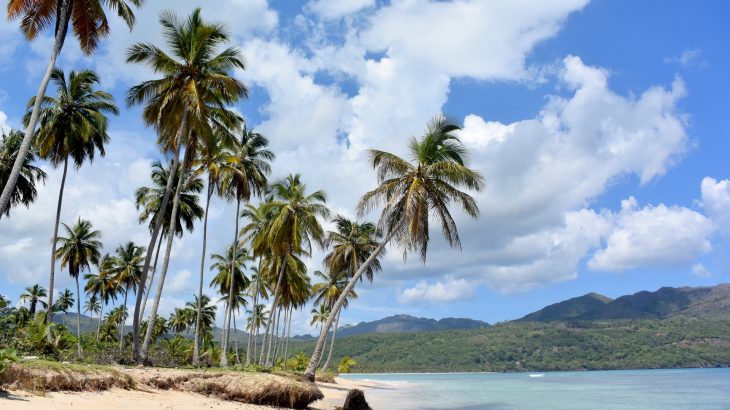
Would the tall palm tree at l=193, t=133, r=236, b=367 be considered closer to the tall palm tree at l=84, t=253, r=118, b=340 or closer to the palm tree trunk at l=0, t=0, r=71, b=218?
the palm tree trunk at l=0, t=0, r=71, b=218

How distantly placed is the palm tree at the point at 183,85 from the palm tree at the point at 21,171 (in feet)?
32.1

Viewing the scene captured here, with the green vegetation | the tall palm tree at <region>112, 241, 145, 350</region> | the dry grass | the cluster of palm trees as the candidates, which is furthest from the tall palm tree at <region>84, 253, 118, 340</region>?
the green vegetation

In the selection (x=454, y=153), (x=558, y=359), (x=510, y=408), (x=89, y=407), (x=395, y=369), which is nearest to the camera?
(x=89, y=407)

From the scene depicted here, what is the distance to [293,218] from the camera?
30531 mm

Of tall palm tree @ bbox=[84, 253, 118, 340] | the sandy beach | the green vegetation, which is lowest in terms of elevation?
the green vegetation

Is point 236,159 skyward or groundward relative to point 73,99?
groundward

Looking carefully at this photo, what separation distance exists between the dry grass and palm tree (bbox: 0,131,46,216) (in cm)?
1740

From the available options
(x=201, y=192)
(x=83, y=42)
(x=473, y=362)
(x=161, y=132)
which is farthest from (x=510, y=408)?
(x=473, y=362)

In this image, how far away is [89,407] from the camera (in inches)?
433

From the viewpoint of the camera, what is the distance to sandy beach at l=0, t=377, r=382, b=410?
9.86 m

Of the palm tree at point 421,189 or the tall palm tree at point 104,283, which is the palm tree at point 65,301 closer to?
the tall palm tree at point 104,283

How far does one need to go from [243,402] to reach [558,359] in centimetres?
17726

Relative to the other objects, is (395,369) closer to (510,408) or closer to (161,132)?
(510,408)

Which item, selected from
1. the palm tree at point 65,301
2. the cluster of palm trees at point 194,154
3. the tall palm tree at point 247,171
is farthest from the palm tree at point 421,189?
the palm tree at point 65,301
